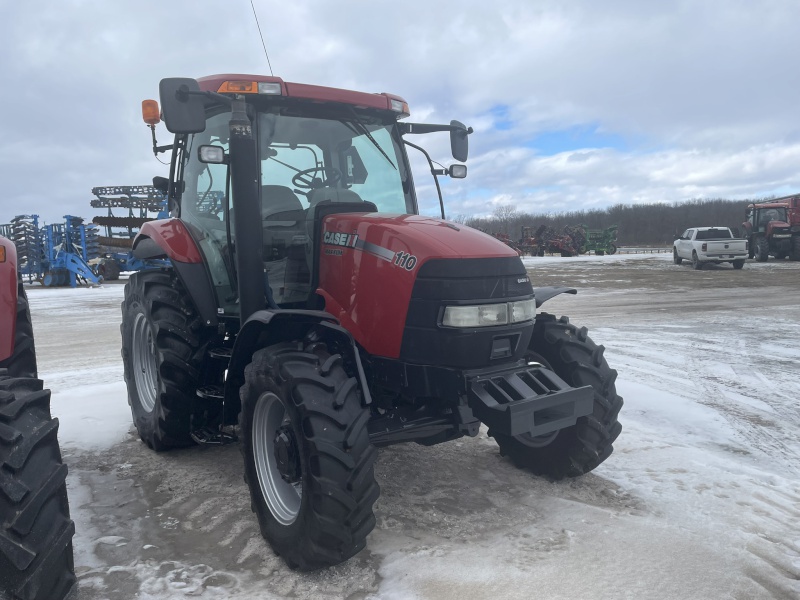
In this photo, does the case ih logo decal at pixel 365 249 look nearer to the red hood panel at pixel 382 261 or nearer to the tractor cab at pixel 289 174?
the red hood panel at pixel 382 261

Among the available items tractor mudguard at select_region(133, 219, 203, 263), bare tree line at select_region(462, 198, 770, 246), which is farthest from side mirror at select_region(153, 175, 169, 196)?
bare tree line at select_region(462, 198, 770, 246)

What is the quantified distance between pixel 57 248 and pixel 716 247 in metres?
23.5

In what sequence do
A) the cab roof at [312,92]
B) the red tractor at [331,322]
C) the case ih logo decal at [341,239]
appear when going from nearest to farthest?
1. the red tractor at [331,322]
2. the case ih logo decal at [341,239]
3. the cab roof at [312,92]

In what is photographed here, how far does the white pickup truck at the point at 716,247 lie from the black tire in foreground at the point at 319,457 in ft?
79.7

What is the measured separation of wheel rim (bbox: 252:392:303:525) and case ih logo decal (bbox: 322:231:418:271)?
91cm

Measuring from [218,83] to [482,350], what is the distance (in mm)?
2198

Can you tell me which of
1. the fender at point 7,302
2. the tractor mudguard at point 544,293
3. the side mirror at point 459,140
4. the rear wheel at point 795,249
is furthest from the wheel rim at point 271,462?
the rear wheel at point 795,249

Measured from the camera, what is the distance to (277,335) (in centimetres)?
350

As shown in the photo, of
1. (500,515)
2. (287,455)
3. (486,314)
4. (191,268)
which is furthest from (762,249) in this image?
(287,455)

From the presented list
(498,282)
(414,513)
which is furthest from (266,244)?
(414,513)

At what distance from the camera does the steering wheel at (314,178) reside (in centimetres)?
406

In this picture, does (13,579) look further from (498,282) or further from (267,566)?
(498,282)

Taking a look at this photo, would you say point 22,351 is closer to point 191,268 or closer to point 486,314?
point 191,268

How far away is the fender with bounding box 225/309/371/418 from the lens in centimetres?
322
